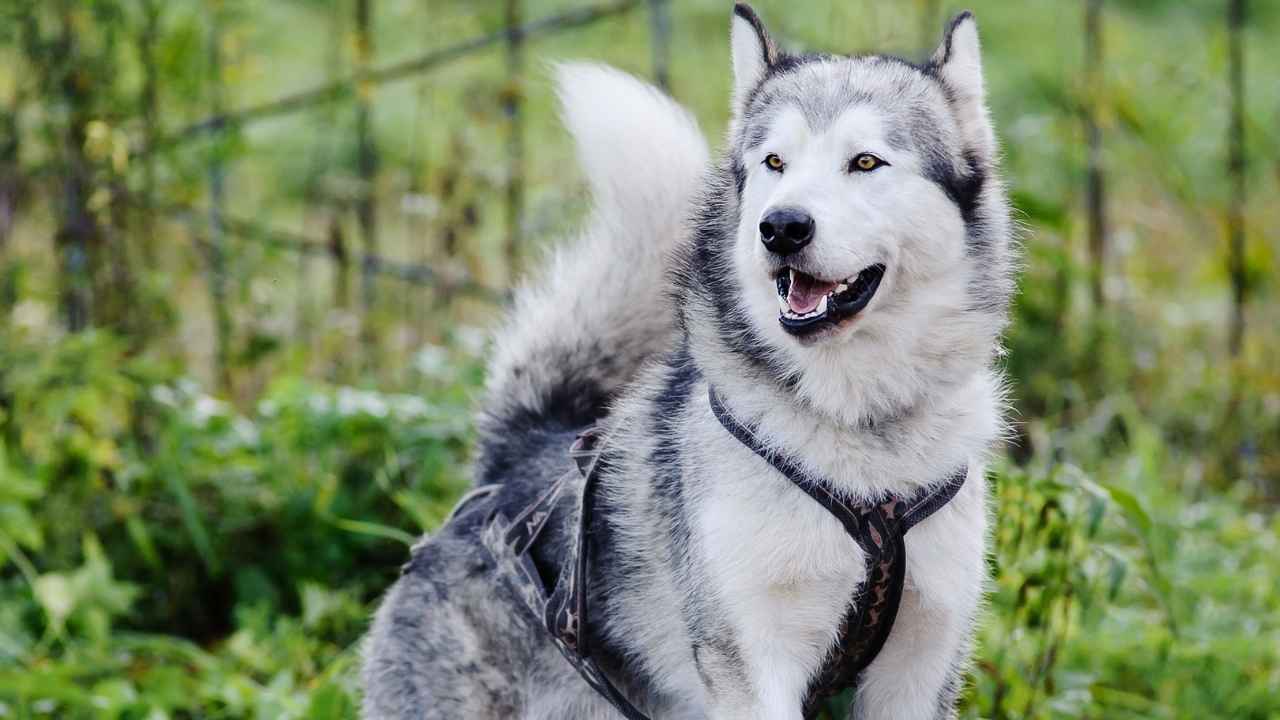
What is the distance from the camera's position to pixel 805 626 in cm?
224

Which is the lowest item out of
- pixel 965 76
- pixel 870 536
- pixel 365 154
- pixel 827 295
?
pixel 870 536

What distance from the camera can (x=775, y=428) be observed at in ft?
7.62

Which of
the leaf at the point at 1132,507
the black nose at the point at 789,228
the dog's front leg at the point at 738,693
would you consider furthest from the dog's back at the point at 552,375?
the leaf at the point at 1132,507

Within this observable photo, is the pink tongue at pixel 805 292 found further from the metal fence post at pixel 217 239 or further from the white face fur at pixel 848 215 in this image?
the metal fence post at pixel 217 239

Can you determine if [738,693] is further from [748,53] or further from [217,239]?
[217,239]

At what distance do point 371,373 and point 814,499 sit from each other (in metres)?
3.39

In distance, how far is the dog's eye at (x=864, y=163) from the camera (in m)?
2.26

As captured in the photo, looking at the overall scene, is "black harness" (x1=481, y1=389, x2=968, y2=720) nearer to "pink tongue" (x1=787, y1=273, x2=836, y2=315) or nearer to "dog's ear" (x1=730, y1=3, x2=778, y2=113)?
"pink tongue" (x1=787, y1=273, x2=836, y2=315)

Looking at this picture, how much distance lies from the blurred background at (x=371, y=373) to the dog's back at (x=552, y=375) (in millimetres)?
631

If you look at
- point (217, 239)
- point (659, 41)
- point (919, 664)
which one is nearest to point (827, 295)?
point (919, 664)

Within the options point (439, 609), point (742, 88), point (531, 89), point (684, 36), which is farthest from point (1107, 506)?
point (684, 36)

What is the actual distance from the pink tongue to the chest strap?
245 millimetres

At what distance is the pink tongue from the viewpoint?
7.29 feet

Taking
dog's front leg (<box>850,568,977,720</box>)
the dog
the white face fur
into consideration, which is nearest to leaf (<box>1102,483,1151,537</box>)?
the dog
